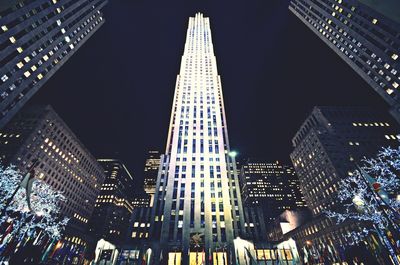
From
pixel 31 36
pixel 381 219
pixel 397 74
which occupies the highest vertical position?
pixel 31 36

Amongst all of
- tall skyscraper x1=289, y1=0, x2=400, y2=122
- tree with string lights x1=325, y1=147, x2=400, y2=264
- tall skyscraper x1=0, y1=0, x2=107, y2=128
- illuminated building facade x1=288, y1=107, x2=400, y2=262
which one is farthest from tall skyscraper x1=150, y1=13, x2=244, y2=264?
tall skyscraper x1=289, y1=0, x2=400, y2=122

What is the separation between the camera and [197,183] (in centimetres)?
6047

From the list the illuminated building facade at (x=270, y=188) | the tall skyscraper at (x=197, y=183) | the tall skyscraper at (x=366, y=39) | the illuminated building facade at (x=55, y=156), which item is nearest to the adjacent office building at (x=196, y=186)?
the tall skyscraper at (x=197, y=183)

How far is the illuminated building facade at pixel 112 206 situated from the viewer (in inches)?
5003

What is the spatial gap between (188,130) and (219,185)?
24.4 meters

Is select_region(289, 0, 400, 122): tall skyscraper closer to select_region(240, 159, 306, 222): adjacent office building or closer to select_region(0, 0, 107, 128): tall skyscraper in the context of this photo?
select_region(0, 0, 107, 128): tall skyscraper

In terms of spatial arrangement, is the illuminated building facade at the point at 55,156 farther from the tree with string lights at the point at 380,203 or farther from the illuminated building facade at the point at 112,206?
the tree with string lights at the point at 380,203

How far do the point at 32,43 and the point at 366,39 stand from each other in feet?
306

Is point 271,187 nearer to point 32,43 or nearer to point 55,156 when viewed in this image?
point 55,156

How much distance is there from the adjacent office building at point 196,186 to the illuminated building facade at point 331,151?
1240 inches

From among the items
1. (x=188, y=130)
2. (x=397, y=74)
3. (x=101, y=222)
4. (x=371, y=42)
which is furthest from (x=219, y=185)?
(x=101, y=222)

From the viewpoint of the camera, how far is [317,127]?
87.6 metres

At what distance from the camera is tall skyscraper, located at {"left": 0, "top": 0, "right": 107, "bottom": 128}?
44750 millimetres

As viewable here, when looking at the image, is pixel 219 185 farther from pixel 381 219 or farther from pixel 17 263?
pixel 17 263
